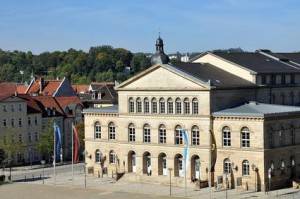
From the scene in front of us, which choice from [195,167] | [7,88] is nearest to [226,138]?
[195,167]

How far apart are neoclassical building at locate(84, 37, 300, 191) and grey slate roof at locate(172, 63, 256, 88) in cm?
17

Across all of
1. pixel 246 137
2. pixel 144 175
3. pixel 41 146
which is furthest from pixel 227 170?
pixel 41 146

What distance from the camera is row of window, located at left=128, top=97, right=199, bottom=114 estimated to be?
76125 mm

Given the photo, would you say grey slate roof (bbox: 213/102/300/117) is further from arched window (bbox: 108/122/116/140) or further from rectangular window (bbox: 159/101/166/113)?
arched window (bbox: 108/122/116/140)

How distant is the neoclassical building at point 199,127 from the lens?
7188 cm

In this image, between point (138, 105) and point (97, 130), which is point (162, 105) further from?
point (97, 130)

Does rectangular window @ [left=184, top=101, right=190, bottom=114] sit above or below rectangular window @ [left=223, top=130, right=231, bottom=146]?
above

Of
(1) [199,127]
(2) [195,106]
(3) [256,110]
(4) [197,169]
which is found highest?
(2) [195,106]

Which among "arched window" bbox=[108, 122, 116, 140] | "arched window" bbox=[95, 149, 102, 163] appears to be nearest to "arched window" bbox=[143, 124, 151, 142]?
"arched window" bbox=[108, 122, 116, 140]

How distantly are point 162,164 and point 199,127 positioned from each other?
6.75 metres

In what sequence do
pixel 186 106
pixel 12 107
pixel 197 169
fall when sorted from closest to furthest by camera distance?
1. pixel 197 169
2. pixel 186 106
3. pixel 12 107

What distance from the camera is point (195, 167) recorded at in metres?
76.4

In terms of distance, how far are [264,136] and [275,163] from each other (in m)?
3.38

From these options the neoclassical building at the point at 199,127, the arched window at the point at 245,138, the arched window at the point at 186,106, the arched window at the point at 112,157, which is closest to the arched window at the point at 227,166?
the neoclassical building at the point at 199,127
